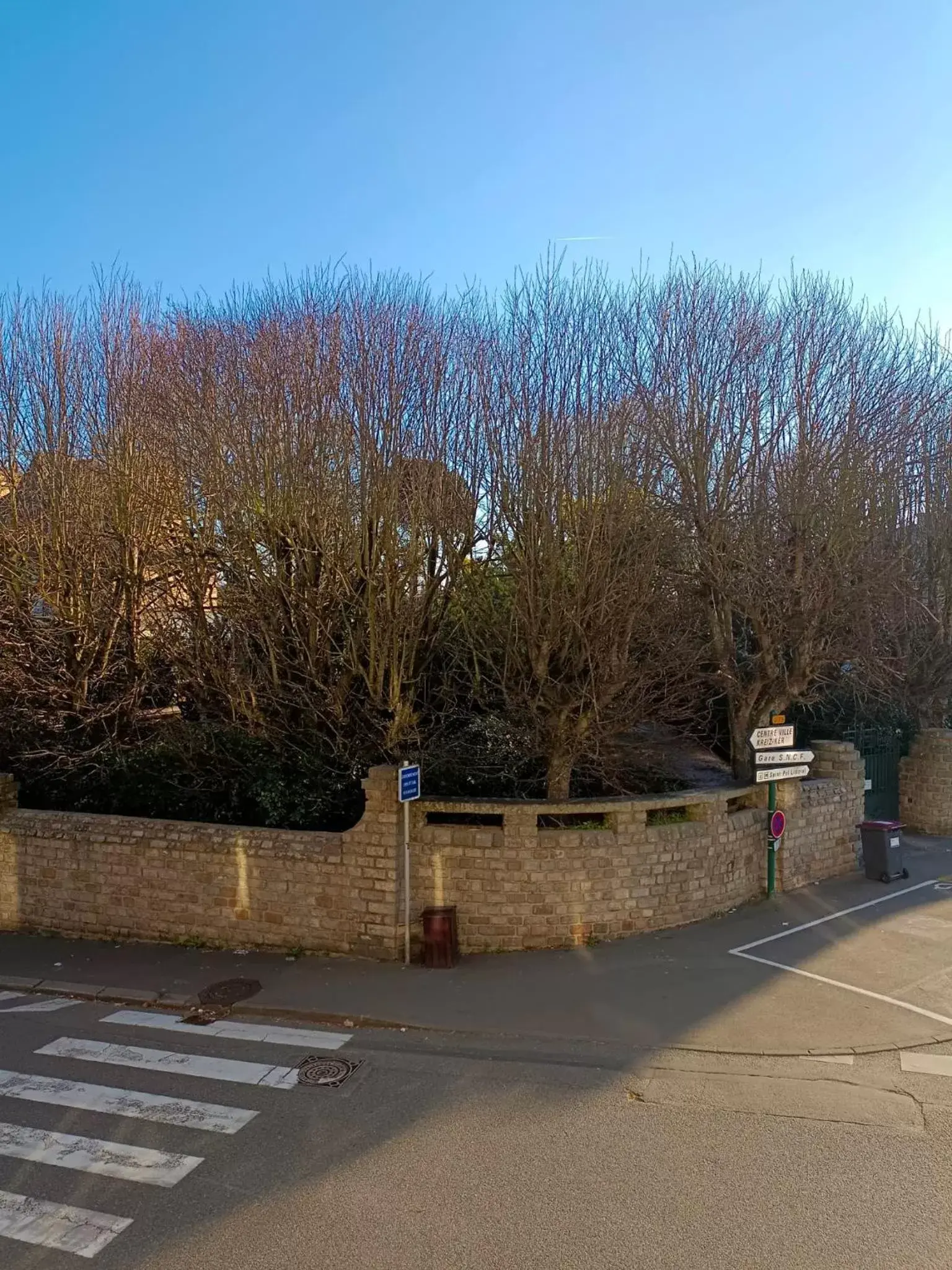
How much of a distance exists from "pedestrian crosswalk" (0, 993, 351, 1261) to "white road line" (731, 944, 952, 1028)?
448 cm

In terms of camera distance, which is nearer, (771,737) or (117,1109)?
(117,1109)

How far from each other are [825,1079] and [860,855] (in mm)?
7561

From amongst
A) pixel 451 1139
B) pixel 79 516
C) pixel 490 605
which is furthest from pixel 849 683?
pixel 79 516

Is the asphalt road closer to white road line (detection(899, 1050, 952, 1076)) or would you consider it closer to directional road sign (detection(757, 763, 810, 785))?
white road line (detection(899, 1050, 952, 1076))

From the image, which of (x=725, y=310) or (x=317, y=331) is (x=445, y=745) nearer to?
(x=317, y=331)

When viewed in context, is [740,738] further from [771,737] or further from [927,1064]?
[927,1064]

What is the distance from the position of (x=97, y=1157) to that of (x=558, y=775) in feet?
20.7

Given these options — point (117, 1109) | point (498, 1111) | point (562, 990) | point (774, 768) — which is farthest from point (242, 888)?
point (774, 768)

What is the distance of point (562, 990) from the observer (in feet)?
26.0

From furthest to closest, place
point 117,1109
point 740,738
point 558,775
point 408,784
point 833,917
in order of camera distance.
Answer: point 740,738 → point 833,917 → point 558,775 → point 408,784 → point 117,1109

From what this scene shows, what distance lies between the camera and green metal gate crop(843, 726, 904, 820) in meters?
15.9

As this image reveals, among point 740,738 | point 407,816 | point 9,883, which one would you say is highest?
point 740,738

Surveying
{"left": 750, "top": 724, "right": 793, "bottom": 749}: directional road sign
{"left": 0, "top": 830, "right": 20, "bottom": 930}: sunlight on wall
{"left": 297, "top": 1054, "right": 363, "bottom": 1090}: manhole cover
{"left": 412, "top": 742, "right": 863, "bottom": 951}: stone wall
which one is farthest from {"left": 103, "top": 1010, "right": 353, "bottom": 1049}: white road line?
{"left": 750, "top": 724, "right": 793, "bottom": 749}: directional road sign

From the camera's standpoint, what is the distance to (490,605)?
10023mm
